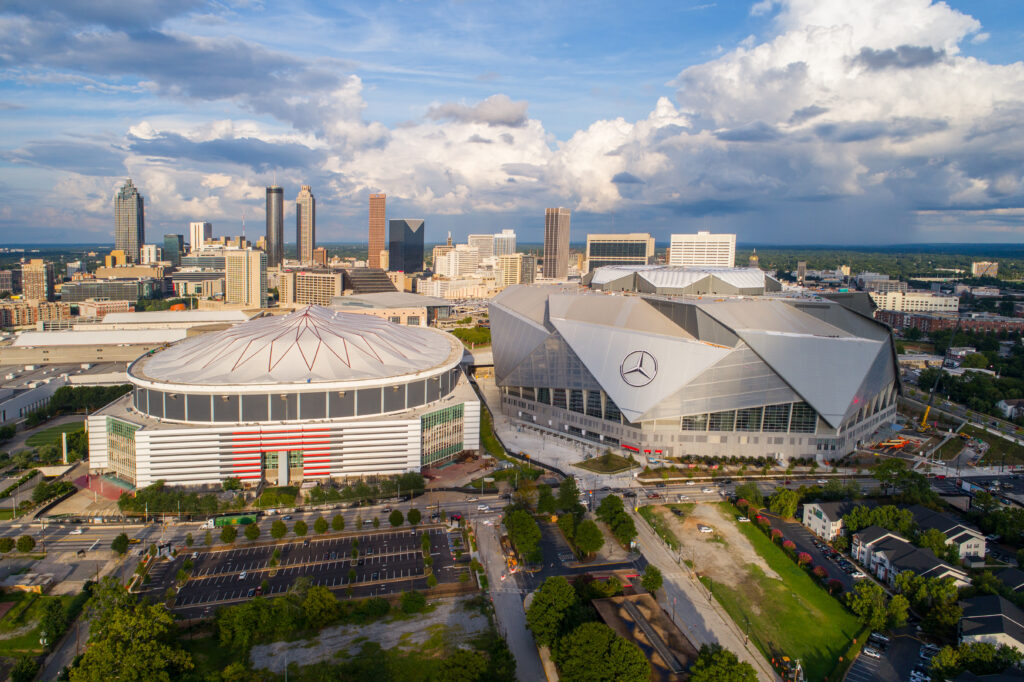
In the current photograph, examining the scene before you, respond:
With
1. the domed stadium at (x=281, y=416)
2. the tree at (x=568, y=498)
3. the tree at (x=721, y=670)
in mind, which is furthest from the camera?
the domed stadium at (x=281, y=416)

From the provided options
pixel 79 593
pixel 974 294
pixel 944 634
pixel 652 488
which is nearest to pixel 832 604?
pixel 944 634

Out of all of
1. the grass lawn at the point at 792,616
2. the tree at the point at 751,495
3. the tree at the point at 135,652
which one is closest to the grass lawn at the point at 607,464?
the tree at the point at 751,495

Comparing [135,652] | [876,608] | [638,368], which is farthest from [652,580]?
[135,652]

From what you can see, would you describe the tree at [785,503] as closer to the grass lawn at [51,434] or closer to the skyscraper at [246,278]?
the grass lawn at [51,434]

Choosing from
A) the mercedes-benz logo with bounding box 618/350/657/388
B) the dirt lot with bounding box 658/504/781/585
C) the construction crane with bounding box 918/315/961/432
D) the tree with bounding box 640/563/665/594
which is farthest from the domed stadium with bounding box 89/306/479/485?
the construction crane with bounding box 918/315/961/432

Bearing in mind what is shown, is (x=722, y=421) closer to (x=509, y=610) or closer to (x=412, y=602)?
(x=509, y=610)
